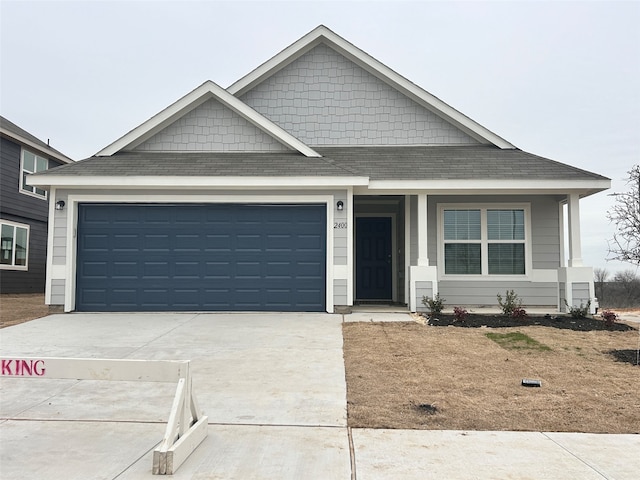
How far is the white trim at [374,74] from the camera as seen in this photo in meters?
13.2

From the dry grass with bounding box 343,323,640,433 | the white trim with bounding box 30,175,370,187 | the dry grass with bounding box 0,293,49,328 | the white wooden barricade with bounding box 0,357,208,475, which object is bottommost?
the dry grass with bounding box 343,323,640,433

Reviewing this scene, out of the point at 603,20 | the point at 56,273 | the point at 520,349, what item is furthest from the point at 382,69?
the point at 56,273

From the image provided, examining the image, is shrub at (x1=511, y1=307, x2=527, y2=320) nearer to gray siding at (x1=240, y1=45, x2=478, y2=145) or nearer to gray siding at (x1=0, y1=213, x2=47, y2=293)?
gray siding at (x1=240, y1=45, x2=478, y2=145)

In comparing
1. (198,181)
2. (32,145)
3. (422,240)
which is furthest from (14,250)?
(422,240)

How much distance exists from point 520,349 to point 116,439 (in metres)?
5.85

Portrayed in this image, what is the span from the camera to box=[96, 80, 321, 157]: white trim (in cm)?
1167

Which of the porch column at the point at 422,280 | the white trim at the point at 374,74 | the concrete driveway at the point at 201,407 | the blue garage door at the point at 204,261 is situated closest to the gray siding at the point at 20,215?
the blue garage door at the point at 204,261

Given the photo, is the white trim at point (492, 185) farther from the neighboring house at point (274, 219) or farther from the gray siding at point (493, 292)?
the gray siding at point (493, 292)

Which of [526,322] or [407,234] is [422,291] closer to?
[407,234]

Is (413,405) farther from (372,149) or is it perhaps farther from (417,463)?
(372,149)

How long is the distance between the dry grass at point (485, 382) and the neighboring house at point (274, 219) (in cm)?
278

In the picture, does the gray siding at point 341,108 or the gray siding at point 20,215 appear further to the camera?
the gray siding at point 20,215

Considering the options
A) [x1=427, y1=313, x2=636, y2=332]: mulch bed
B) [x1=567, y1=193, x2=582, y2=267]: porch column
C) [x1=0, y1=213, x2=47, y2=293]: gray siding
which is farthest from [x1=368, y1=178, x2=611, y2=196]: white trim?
[x1=0, y1=213, x2=47, y2=293]: gray siding

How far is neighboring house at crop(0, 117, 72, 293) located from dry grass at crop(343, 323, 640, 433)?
48.0ft
